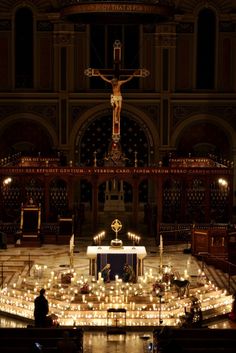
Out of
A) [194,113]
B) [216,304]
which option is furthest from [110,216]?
[216,304]

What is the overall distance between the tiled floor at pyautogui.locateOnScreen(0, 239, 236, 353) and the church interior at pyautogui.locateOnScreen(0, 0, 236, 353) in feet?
0.19

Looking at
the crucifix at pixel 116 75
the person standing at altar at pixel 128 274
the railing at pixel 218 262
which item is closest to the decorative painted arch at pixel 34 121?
the crucifix at pixel 116 75

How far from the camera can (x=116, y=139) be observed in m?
30.8

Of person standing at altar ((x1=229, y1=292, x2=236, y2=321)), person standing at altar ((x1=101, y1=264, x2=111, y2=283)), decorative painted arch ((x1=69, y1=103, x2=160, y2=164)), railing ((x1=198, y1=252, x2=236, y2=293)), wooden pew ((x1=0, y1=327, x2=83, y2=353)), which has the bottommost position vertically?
wooden pew ((x1=0, y1=327, x2=83, y2=353))

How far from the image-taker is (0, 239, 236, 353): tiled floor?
17.3m

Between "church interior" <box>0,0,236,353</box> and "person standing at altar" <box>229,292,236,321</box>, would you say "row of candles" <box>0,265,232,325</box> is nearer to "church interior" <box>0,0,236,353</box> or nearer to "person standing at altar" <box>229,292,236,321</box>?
"church interior" <box>0,0,236,353</box>

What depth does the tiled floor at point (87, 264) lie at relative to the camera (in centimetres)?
1733

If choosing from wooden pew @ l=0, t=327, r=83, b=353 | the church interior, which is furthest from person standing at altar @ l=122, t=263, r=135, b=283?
wooden pew @ l=0, t=327, r=83, b=353

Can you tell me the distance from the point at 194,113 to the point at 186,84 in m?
1.21

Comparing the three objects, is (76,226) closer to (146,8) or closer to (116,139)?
(116,139)

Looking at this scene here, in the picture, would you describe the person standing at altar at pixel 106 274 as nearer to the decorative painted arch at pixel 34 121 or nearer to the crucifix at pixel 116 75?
the crucifix at pixel 116 75

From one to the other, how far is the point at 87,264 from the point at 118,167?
5159 millimetres

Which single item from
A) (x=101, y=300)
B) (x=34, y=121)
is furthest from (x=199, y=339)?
(x=34, y=121)

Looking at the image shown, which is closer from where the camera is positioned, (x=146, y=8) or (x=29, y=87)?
(x=146, y=8)
